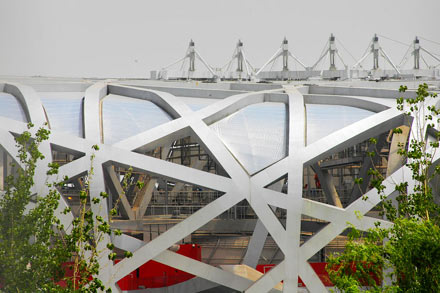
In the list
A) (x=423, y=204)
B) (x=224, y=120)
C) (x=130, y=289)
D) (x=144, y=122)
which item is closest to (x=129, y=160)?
(x=144, y=122)

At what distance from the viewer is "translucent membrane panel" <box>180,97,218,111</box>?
28.5 meters

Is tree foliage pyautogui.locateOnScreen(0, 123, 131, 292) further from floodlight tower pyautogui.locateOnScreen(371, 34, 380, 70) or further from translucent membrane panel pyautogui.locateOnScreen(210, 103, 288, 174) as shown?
floodlight tower pyautogui.locateOnScreen(371, 34, 380, 70)

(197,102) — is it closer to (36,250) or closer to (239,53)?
(36,250)

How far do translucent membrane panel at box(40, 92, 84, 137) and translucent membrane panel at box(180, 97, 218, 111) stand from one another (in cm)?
427

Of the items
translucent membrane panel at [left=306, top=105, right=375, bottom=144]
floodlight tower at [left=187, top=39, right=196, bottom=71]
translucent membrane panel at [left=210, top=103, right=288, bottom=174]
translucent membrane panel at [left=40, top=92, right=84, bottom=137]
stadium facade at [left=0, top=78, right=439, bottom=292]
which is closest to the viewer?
stadium facade at [left=0, top=78, right=439, bottom=292]

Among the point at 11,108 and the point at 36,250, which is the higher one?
the point at 11,108

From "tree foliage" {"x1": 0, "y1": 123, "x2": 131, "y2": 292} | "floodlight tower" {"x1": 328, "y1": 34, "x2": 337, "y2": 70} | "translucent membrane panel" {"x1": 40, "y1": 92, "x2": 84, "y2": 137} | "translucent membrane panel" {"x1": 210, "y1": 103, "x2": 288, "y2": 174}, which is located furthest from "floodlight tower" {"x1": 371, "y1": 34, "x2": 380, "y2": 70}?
"tree foliage" {"x1": 0, "y1": 123, "x2": 131, "y2": 292}

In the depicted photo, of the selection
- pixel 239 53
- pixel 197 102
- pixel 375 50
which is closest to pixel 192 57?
pixel 239 53

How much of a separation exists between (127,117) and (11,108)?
13.8 ft

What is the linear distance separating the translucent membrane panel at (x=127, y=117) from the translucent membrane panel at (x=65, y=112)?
94 centimetres

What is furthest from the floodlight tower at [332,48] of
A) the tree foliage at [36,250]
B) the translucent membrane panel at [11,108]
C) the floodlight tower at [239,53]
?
the tree foliage at [36,250]

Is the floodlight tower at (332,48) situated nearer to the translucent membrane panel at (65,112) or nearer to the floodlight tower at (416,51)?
the floodlight tower at (416,51)

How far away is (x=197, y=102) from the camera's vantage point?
2988 centimetres

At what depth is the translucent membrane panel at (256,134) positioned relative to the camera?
1022 inches
